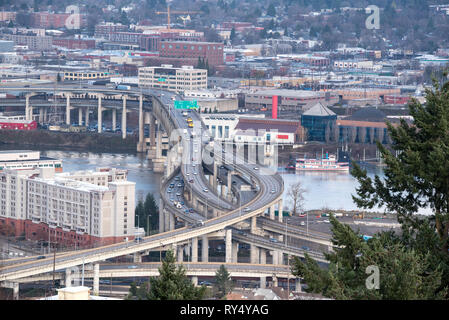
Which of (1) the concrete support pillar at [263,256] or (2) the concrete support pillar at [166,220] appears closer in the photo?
(1) the concrete support pillar at [263,256]

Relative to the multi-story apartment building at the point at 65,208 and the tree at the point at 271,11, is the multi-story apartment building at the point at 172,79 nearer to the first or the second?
the multi-story apartment building at the point at 65,208

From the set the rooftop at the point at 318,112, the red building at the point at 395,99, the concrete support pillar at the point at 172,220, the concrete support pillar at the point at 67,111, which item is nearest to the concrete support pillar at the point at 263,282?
the concrete support pillar at the point at 172,220

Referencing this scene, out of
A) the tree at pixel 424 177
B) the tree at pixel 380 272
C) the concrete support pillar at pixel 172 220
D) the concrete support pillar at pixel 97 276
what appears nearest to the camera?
the tree at pixel 380 272

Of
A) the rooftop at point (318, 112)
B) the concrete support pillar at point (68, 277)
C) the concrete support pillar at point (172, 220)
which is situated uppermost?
the rooftop at point (318, 112)

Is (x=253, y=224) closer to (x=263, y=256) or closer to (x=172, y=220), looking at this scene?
(x=263, y=256)

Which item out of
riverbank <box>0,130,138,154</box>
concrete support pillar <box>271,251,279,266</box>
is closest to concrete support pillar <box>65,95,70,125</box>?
riverbank <box>0,130,138,154</box>
